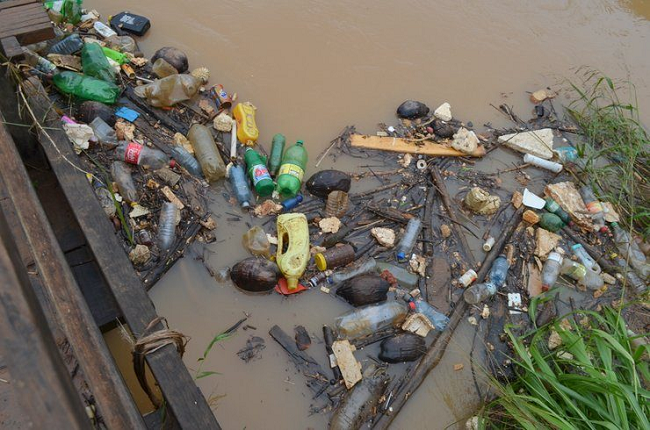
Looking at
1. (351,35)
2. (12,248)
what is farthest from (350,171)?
(12,248)

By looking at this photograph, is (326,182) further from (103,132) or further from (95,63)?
(95,63)

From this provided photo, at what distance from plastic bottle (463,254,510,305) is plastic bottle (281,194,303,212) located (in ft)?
5.11

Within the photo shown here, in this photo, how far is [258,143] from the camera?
4.46m

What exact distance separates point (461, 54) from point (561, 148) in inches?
62.4

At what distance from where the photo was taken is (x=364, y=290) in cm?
361

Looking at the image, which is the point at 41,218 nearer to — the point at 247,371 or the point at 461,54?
the point at 247,371

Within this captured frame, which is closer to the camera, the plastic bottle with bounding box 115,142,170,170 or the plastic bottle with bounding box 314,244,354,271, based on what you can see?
the plastic bottle with bounding box 314,244,354,271

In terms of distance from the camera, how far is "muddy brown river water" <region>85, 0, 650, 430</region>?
336 cm

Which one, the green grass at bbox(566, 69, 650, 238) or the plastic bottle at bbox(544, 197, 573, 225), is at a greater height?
the green grass at bbox(566, 69, 650, 238)

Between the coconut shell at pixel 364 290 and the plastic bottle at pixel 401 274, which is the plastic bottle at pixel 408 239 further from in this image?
the coconut shell at pixel 364 290

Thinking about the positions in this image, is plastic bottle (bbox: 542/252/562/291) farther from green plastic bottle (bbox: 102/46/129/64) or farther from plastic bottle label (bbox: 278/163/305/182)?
green plastic bottle (bbox: 102/46/129/64)

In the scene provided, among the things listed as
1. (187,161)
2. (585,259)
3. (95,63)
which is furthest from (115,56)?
(585,259)

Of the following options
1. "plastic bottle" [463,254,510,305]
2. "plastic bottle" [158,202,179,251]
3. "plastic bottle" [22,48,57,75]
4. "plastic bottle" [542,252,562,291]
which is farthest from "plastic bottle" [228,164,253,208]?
"plastic bottle" [542,252,562,291]

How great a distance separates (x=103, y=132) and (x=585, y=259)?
4.28 m
